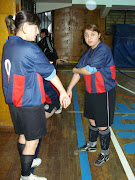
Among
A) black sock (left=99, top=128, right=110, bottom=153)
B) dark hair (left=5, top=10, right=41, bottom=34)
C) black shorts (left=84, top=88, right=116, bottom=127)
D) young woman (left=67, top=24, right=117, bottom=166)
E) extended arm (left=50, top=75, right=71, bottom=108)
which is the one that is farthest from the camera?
black sock (left=99, top=128, right=110, bottom=153)

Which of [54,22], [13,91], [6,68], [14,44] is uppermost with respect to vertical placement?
[54,22]

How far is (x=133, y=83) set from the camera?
24.0 feet

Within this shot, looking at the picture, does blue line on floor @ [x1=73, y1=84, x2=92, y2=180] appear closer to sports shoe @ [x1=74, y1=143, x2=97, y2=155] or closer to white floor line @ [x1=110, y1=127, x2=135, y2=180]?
sports shoe @ [x1=74, y1=143, x2=97, y2=155]

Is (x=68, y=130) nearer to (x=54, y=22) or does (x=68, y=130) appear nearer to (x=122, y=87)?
(x=122, y=87)

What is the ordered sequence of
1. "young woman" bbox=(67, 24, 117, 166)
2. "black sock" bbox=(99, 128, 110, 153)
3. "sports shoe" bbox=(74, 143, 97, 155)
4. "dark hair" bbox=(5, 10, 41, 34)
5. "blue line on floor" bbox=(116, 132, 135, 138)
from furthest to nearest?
"blue line on floor" bbox=(116, 132, 135, 138) < "sports shoe" bbox=(74, 143, 97, 155) < "black sock" bbox=(99, 128, 110, 153) < "young woman" bbox=(67, 24, 117, 166) < "dark hair" bbox=(5, 10, 41, 34)

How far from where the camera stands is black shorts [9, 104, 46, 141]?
1.70 metres

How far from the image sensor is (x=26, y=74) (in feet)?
5.10

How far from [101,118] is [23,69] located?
48.1 inches

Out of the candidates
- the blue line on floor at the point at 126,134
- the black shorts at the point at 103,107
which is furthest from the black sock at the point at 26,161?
the blue line on floor at the point at 126,134

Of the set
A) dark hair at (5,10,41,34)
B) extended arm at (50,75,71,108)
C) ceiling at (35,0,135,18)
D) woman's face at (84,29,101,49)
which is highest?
ceiling at (35,0,135,18)

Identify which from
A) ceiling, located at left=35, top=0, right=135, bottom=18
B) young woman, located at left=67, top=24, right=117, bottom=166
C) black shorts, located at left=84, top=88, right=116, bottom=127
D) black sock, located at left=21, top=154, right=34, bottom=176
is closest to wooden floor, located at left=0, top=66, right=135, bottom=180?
young woman, located at left=67, top=24, right=117, bottom=166

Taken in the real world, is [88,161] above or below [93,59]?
below

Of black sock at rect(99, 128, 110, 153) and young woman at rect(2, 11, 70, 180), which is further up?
young woman at rect(2, 11, 70, 180)

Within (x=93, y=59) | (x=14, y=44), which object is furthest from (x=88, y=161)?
(x=14, y=44)
